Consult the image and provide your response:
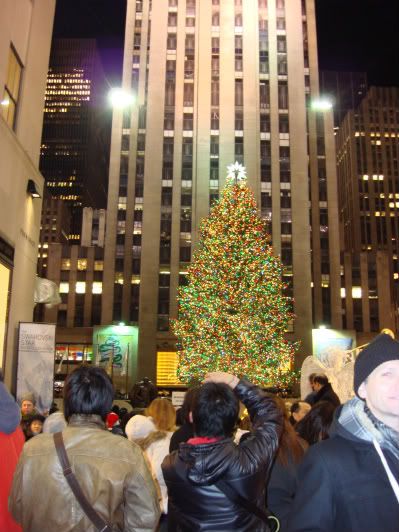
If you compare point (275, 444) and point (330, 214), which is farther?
point (330, 214)

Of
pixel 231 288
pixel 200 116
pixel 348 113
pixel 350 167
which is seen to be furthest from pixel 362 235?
pixel 231 288

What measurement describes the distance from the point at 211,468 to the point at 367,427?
938mm

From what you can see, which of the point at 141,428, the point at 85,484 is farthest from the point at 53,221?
the point at 85,484

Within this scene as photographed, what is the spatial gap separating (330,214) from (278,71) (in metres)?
17.5

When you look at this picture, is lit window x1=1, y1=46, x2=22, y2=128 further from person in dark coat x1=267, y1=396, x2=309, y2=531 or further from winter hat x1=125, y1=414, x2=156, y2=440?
person in dark coat x1=267, y1=396, x2=309, y2=531

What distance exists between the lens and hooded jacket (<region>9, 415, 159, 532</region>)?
258 centimetres

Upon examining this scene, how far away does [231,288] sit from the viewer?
2788 cm

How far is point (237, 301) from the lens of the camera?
27.7m

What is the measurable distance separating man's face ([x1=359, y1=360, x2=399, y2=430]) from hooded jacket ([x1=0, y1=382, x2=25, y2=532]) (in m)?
1.86

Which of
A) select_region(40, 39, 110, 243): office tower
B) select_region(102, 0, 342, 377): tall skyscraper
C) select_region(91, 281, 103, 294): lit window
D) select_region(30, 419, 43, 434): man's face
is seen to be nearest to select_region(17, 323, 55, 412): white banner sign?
select_region(30, 419, 43, 434): man's face

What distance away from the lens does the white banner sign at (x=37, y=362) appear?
1193cm

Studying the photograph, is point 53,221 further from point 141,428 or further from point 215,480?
point 215,480

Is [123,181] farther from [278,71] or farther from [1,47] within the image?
[1,47]

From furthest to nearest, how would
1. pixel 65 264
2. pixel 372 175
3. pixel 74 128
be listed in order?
pixel 74 128, pixel 372 175, pixel 65 264
